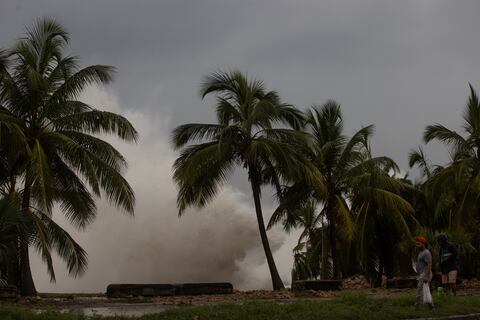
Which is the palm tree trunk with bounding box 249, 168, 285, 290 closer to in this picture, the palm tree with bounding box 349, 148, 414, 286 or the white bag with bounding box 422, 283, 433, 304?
the palm tree with bounding box 349, 148, 414, 286

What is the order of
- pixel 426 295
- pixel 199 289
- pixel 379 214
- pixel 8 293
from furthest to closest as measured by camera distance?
pixel 379 214
pixel 199 289
pixel 8 293
pixel 426 295

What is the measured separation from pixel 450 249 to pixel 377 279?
18430 millimetres

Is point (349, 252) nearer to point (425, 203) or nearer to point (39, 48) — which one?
point (425, 203)

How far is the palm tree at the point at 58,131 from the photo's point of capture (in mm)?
21250

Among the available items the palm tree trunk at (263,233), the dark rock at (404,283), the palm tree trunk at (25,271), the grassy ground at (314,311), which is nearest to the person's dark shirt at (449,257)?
the grassy ground at (314,311)

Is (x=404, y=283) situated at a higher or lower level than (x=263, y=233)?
lower

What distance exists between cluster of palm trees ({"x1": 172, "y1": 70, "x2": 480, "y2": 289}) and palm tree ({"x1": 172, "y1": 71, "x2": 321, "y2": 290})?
1.6 inches

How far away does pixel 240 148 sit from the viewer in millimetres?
25938

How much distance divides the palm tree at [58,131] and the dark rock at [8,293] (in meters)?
3.12

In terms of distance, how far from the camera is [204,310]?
1207 cm

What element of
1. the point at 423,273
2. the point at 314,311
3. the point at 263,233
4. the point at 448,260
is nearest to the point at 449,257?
the point at 448,260

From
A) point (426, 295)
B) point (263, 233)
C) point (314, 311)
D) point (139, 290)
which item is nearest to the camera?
point (314, 311)

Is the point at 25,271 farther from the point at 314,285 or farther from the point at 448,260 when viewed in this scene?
the point at 448,260

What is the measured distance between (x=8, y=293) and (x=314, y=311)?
29.1ft
